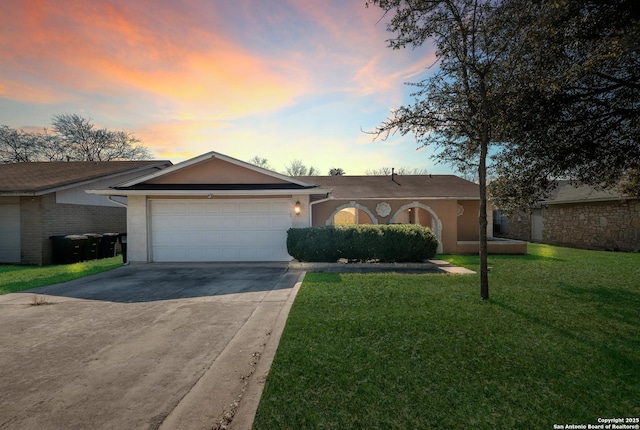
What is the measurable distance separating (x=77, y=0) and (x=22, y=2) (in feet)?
4.45

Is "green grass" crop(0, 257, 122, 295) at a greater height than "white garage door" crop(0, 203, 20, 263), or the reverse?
"white garage door" crop(0, 203, 20, 263)

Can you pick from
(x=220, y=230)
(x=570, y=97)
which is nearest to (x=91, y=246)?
(x=220, y=230)

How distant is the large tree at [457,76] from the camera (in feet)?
19.1

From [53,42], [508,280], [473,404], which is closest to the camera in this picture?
[473,404]

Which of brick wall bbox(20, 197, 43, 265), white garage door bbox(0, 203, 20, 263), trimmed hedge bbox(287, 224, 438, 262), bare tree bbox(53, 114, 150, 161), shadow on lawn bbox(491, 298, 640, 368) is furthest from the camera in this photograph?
bare tree bbox(53, 114, 150, 161)

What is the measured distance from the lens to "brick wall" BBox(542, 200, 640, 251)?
1541 cm

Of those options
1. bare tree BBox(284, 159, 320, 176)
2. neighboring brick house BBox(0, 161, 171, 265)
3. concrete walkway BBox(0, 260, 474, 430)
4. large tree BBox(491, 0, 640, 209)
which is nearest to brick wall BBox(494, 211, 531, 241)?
large tree BBox(491, 0, 640, 209)

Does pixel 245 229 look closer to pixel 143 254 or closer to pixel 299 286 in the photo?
pixel 143 254

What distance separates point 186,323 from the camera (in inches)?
194

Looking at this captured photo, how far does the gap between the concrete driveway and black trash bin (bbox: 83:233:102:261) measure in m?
6.10

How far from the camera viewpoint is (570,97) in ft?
19.1

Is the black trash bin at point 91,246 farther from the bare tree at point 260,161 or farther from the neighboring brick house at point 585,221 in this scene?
the bare tree at point 260,161

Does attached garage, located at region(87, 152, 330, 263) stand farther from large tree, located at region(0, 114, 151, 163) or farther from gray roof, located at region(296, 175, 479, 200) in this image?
large tree, located at region(0, 114, 151, 163)

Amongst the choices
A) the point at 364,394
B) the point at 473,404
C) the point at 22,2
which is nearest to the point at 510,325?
the point at 473,404
